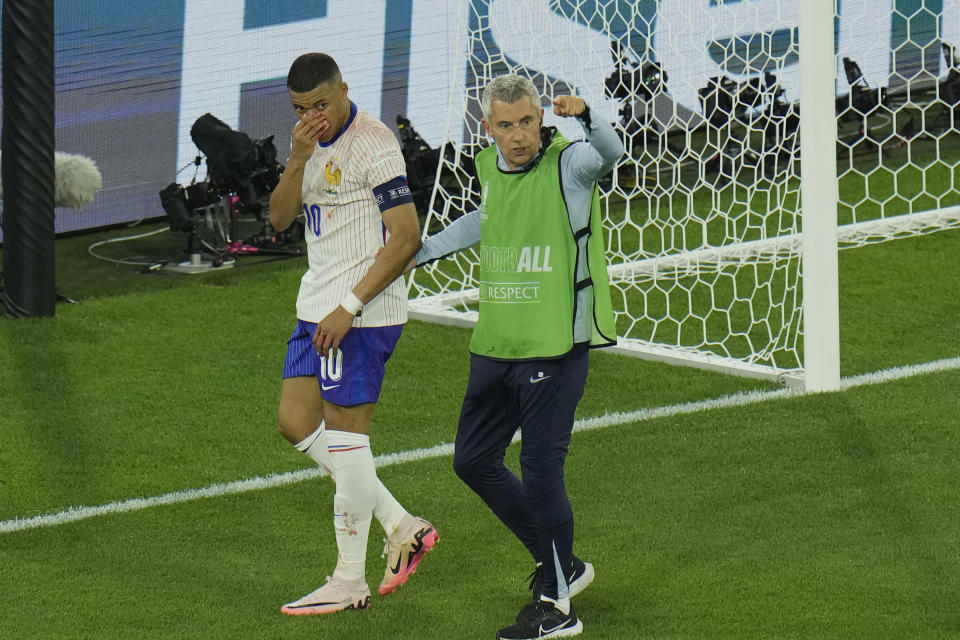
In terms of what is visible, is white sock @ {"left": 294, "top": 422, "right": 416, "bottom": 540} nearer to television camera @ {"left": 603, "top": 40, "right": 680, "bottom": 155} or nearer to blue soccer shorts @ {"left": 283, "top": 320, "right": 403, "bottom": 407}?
blue soccer shorts @ {"left": 283, "top": 320, "right": 403, "bottom": 407}

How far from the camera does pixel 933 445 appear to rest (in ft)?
20.2

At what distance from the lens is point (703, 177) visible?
356 inches

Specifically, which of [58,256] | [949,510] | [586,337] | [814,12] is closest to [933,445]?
[949,510]

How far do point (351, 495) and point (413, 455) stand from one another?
5.45ft

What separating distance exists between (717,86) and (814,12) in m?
2.03

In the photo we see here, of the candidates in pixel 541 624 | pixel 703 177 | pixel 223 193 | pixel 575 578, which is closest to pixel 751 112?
pixel 703 177

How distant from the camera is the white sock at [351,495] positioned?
4.68 metres

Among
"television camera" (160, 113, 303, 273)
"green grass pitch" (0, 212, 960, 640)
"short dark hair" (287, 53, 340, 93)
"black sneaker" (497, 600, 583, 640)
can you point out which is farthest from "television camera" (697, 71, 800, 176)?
"black sneaker" (497, 600, 583, 640)

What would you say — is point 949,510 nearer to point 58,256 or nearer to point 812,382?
point 812,382

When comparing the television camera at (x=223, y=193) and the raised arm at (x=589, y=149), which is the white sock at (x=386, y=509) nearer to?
the raised arm at (x=589, y=149)

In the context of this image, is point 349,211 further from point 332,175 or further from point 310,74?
point 310,74

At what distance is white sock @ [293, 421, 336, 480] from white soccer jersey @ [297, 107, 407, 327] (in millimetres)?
427

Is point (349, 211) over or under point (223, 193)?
over

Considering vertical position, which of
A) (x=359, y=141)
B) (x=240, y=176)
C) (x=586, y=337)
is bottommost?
(x=240, y=176)
